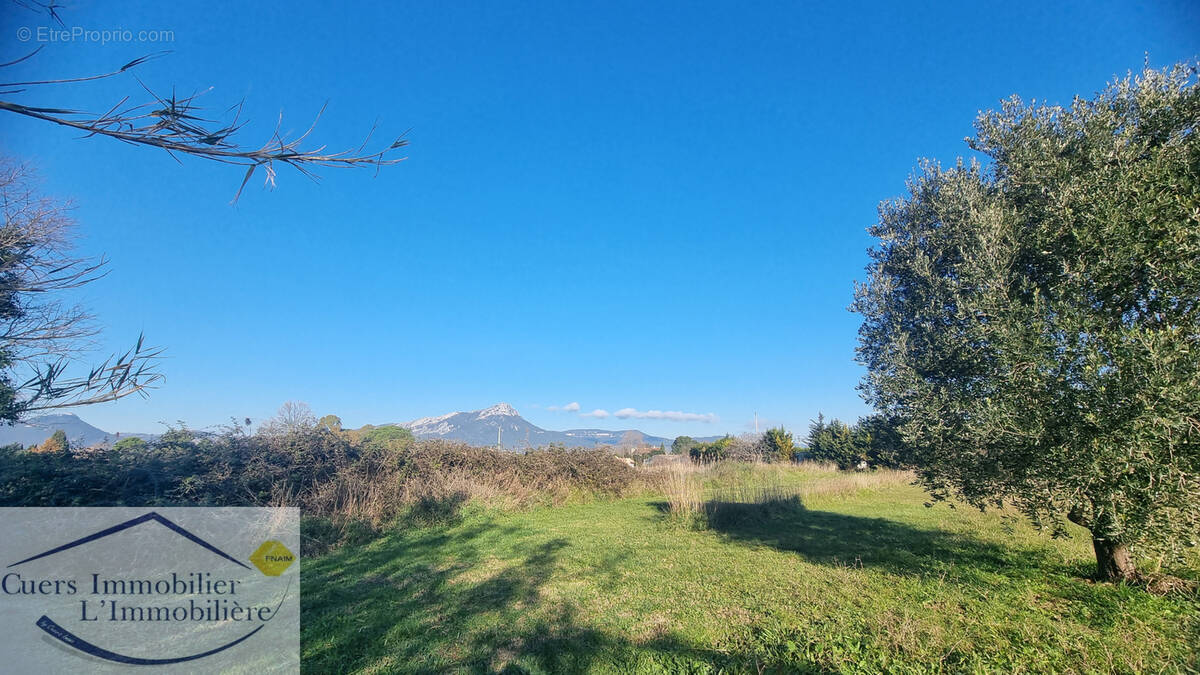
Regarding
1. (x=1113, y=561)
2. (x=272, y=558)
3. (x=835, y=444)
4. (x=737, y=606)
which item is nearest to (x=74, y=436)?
(x=272, y=558)

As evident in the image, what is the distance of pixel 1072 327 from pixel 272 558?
11.2 meters

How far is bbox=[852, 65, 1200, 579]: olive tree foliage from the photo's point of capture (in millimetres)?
3924

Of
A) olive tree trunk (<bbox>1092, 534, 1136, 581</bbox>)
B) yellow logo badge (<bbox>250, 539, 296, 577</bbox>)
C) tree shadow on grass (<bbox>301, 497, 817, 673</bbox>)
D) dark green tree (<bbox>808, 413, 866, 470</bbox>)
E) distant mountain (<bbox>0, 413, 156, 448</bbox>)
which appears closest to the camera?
tree shadow on grass (<bbox>301, 497, 817, 673</bbox>)

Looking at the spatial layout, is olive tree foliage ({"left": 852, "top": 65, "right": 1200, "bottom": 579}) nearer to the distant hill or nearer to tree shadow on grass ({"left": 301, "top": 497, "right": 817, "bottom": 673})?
tree shadow on grass ({"left": 301, "top": 497, "right": 817, "bottom": 673})

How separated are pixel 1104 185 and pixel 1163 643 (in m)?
4.14

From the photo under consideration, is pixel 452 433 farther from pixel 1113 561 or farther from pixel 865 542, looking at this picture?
pixel 1113 561

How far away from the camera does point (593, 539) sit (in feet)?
32.0

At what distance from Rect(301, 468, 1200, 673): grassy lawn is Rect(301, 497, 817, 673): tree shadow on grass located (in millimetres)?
23

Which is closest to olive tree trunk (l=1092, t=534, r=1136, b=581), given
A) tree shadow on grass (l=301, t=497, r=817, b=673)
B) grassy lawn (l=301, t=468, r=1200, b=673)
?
grassy lawn (l=301, t=468, r=1200, b=673)

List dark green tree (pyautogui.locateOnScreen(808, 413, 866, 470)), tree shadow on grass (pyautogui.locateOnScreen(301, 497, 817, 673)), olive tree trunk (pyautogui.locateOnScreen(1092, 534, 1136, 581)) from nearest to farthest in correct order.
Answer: tree shadow on grass (pyautogui.locateOnScreen(301, 497, 817, 673))
olive tree trunk (pyautogui.locateOnScreen(1092, 534, 1136, 581))
dark green tree (pyautogui.locateOnScreen(808, 413, 866, 470))

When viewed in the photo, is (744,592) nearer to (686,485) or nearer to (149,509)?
(686,485)

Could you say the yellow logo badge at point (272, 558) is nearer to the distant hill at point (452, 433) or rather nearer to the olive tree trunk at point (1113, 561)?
the distant hill at point (452, 433)

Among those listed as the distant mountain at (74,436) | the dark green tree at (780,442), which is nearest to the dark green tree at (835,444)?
the dark green tree at (780,442)

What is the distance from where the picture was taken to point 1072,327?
4.32m
